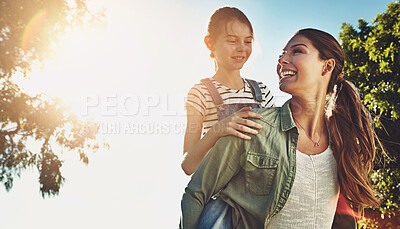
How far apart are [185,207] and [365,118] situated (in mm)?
1809

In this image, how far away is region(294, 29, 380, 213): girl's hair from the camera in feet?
8.69

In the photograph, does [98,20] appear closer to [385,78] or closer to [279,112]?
[385,78]

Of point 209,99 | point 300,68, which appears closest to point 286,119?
point 300,68

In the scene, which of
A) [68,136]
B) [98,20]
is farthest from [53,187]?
[98,20]

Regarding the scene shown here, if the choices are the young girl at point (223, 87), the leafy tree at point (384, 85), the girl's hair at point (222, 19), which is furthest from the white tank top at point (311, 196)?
the leafy tree at point (384, 85)

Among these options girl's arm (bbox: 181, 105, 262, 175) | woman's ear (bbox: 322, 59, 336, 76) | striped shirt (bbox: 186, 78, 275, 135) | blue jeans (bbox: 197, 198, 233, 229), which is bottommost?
blue jeans (bbox: 197, 198, 233, 229)

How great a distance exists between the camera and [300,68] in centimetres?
267

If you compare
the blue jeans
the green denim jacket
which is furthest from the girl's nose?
the blue jeans

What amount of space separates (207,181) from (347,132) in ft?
4.43

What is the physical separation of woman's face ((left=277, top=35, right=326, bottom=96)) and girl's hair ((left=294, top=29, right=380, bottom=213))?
70mm

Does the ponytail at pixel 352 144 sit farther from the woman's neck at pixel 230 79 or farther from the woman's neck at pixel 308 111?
the woman's neck at pixel 230 79

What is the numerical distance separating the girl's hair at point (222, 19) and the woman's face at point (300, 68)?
1.11m

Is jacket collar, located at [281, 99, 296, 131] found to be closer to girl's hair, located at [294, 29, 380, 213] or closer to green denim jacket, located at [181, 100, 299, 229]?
green denim jacket, located at [181, 100, 299, 229]

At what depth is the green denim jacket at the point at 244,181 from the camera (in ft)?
7.24
